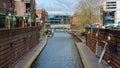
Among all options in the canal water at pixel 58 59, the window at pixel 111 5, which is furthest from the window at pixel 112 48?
the window at pixel 111 5

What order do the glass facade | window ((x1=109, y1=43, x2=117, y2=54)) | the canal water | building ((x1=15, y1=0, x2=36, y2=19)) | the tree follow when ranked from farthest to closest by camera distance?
the glass facade → the tree → building ((x1=15, y1=0, x2=36, y2=19)) → the canal water → window ((x1=109, y1=43, x2=117, y2=54))

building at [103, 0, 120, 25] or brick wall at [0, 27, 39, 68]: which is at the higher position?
building at [103, 0, 120, 25]

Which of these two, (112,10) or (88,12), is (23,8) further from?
(112,10)

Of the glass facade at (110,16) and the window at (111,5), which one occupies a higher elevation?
the window at (111,5)

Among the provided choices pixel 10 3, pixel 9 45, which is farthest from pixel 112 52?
pixel 10 3

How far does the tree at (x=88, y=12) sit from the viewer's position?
9519 centimetres

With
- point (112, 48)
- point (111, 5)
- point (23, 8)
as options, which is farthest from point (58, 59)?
point (111, 5)

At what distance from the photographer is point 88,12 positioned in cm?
9656

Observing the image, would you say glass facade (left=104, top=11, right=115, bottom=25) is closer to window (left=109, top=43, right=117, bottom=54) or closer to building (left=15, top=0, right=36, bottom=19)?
building (left=15, top=0, right=36, bottom=19)

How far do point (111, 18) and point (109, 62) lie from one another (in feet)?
415

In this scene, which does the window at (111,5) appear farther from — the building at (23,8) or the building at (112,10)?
the building at (23,8)

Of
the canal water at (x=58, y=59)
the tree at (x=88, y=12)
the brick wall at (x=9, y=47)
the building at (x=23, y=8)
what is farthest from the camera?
the tree at (x=88, y=12)

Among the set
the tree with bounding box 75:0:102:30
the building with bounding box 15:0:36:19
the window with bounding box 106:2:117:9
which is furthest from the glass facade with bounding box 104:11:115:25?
the building with bounding box 15:0:36:19

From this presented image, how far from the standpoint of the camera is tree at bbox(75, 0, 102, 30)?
95188 millimetres
